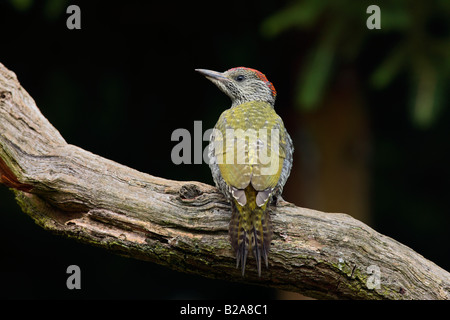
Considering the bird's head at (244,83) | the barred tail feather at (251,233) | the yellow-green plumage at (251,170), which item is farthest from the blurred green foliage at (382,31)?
the barred tail feather at (251,233)

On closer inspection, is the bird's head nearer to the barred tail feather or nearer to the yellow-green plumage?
the yellow-green plumage

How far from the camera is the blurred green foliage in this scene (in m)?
6.21

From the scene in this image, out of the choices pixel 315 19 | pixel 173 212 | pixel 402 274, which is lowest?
pixel 402 274

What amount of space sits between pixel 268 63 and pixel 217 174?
334 centimetres

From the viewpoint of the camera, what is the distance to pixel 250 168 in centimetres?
428

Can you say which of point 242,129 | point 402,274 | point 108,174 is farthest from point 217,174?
point 402,274

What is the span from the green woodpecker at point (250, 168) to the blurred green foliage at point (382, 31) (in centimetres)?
105

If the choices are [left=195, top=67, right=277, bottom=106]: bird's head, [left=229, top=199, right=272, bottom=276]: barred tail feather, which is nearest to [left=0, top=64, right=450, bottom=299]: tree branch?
[left=229, top=199, right=272, bottom=276]: barred tail feather

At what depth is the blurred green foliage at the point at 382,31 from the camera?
20.4 ft

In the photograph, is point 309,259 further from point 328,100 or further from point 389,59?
point 328,100

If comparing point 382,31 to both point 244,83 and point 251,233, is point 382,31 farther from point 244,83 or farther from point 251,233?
point 251,233

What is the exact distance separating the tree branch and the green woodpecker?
13 centimetres

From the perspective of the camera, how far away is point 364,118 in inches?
296

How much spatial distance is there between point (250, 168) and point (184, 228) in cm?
64
